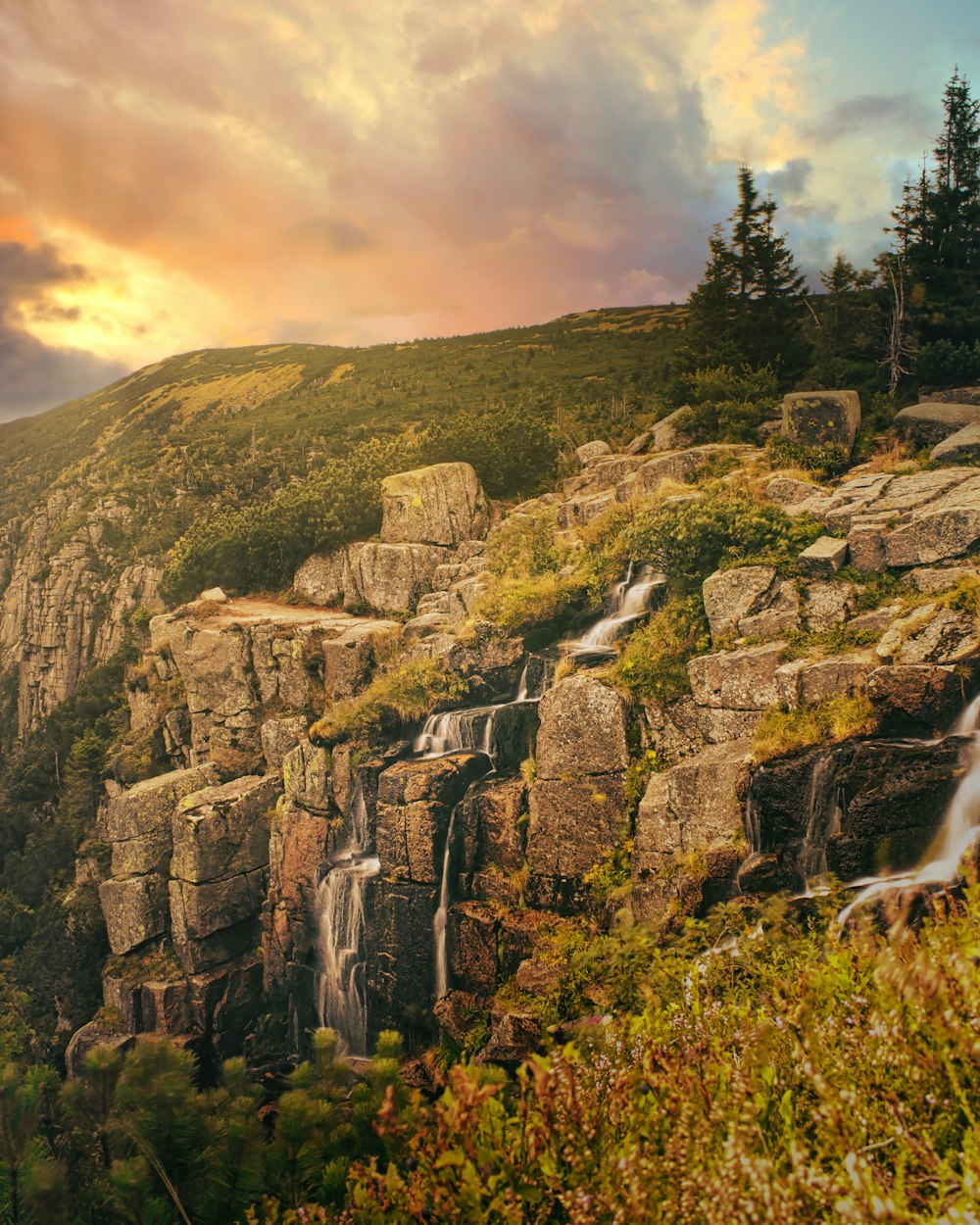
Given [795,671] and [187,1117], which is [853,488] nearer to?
[795,671]

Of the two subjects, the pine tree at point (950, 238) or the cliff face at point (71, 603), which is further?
the cliff face at point (71, 603)

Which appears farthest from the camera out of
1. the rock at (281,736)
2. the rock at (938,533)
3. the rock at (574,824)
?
the rock at (281,736)

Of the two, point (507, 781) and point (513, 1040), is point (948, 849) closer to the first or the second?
point (513, 1040)

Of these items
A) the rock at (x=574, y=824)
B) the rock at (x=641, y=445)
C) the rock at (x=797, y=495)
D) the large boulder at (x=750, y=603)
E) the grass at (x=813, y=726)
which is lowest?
the rock at (x=574, y=824)

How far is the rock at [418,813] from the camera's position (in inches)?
635

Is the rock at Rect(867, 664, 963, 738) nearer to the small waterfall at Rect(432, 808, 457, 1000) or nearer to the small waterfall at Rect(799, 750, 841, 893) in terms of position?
the small waterfall at Rect(799, 750, 841, 893)

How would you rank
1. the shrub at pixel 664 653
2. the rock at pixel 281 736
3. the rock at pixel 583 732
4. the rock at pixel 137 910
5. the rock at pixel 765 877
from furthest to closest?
the rock at pixel 281 736 < the rock at pixel 137 910 < the shrub at pixel 664 653 < the rock at pixel 583 732 < the rock at pixel 765 877

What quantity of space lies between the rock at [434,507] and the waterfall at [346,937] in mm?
13319

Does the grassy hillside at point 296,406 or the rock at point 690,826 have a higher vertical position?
the grassy hillside at point 296,406

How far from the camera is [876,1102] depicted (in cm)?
349

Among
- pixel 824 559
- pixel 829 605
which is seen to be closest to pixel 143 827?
pixel 829 605

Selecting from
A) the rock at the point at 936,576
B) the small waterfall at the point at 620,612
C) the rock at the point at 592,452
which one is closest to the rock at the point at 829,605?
the rock at the point at 936,576

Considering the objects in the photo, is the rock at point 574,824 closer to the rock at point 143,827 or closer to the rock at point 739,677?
the rock at point 739,677

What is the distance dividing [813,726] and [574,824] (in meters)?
5.50
